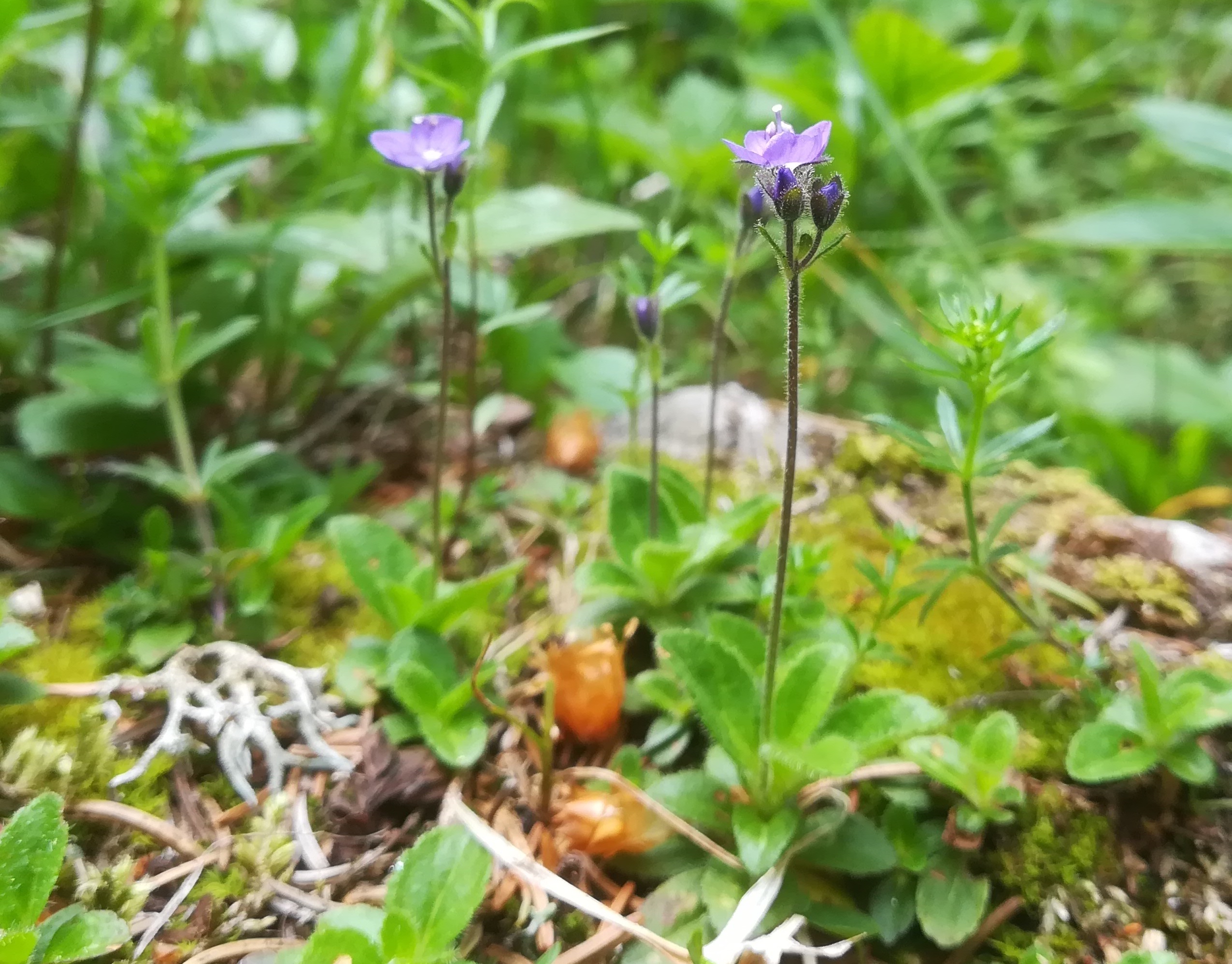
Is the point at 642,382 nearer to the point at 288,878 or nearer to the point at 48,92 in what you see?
the point at 288,878

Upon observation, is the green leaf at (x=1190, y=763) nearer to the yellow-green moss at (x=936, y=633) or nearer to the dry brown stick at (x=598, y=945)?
the yellow-green moss at (x=936, y=633)

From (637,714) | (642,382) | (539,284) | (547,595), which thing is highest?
(539,284)

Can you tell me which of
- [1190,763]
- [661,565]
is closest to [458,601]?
[661,565]

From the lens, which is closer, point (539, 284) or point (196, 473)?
point (196, 473)

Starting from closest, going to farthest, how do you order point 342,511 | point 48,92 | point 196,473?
point 196,473 → point 342,511 → point 48,92

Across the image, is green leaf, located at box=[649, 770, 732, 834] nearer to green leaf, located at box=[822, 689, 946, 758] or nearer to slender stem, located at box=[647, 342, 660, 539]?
green leaf, located at box=[822, 689, 946, 758]

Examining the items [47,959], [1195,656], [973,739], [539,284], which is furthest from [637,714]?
[539,284]

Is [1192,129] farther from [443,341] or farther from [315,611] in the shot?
[315,611]
